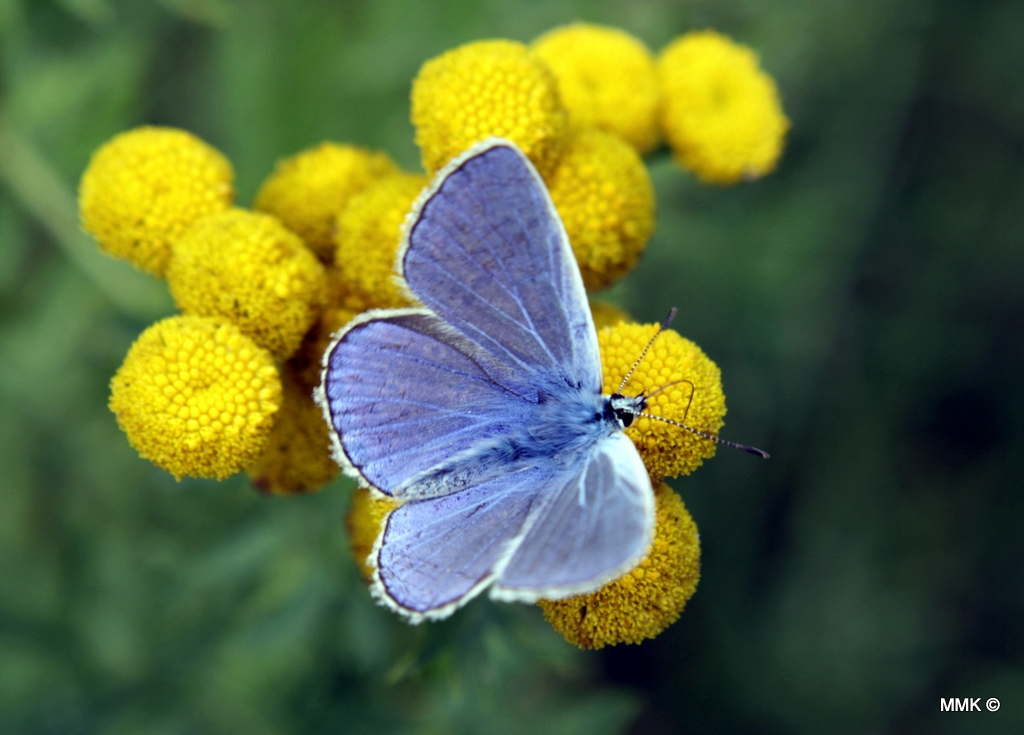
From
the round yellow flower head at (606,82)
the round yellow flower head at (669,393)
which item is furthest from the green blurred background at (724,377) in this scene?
the round yellow flower head at (669,393)

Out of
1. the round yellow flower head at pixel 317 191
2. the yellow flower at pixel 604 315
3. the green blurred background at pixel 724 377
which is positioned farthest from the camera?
the green blurred background at pixel 724 377

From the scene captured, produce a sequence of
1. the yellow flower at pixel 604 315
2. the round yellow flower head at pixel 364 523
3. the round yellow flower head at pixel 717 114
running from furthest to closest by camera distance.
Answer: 1. the round yellow flower head at pixel 717 114
2. the yellow flower at pixel 604 315
3. the round yellow flower head at pixel 364 523

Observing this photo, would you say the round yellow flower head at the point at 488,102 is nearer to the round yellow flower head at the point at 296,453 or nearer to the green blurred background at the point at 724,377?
the round yellow flower head at the point at 296,453

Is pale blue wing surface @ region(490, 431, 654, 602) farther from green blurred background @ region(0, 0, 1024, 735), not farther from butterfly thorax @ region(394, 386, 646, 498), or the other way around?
green blurred background @ region(0, 0, 1024, 735)

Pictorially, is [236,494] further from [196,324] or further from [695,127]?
[695,127]

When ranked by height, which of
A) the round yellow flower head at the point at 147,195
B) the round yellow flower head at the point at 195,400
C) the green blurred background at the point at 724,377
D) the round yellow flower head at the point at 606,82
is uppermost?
the round yellow flower head at the point at 147,195

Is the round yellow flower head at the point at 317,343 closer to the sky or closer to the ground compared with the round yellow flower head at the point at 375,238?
closer to the ground

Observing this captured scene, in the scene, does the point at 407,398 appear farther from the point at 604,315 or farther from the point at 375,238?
the point at 604,315

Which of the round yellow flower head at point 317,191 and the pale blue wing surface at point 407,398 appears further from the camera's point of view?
the round yellow flower head at point 317,191
